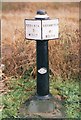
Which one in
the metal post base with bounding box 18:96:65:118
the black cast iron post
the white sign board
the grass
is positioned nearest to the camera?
the white sign board

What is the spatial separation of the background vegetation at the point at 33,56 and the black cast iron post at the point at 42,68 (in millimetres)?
193

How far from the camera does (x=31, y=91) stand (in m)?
3.73

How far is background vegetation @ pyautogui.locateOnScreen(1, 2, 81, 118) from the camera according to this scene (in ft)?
11.7

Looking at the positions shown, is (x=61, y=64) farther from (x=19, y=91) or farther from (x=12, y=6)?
(x=12, y=6)

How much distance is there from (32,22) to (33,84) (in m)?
0.84

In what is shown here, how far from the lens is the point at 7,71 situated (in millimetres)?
3746

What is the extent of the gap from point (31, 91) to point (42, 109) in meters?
0.31

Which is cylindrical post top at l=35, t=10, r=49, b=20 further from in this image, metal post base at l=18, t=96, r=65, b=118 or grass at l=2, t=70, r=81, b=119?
metal post base at l=18, t=96, r=65, b=118

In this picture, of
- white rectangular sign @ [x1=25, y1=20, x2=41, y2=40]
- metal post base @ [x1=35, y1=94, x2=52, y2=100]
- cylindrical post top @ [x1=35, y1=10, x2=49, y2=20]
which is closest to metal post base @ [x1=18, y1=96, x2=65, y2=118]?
metal post base @ [x1=35, y1=94, x2=52, y2=100]

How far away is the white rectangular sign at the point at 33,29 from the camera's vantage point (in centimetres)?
327

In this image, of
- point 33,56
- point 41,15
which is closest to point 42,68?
point 33,56

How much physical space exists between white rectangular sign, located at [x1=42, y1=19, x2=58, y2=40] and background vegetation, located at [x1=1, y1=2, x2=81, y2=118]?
25 centimetres

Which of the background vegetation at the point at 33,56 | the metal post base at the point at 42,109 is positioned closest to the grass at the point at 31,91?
the background vegetation at the point at 33,56

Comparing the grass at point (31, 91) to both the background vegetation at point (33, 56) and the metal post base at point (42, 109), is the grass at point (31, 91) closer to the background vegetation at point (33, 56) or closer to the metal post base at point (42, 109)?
the background vegetation at point (33, 56)
